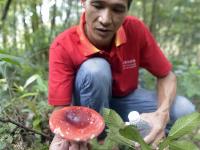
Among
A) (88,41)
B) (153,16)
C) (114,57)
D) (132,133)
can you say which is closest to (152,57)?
(114,57)

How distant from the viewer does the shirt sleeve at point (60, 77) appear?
2586mm

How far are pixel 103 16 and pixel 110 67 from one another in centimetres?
45

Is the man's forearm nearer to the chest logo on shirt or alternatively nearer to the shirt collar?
the chest logo on shirt

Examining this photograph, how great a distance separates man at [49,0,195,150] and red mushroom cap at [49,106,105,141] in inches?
9.7

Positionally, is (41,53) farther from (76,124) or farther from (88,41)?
(76,124)

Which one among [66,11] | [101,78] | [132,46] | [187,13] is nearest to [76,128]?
[101,78]

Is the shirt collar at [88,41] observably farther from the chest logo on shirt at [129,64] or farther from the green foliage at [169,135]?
the green foliage at [169,135]

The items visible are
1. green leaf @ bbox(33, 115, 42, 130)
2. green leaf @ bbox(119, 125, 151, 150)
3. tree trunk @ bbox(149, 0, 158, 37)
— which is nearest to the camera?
green leaf @ bbox(119, 125, 151, 150)

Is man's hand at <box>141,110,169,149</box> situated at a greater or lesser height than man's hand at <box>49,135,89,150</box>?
lesser

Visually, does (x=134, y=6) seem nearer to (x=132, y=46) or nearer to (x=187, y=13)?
(x=187, y=13)

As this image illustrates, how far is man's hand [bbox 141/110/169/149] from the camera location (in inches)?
97.1

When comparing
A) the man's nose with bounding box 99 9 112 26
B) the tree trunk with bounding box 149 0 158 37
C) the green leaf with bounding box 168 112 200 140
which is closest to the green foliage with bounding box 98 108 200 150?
the green leaf with bounding box 168 112 200 140

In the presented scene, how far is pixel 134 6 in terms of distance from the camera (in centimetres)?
618

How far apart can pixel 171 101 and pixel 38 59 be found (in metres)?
1.86
